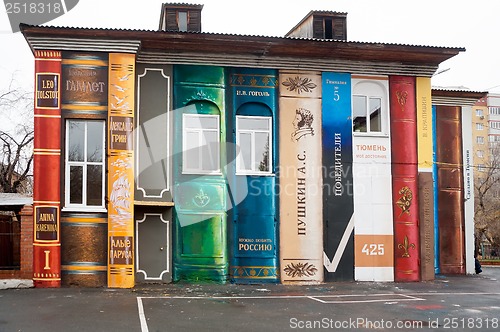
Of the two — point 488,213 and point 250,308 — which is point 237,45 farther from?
point 488,213

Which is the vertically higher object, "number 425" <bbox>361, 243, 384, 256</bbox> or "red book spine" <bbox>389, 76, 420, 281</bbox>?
"red book spine" <bbox>389, 76, 420, 281</bbox>

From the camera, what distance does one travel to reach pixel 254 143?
19.7 meters

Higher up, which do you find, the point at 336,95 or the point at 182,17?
the point at 182,17

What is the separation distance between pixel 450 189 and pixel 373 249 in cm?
571

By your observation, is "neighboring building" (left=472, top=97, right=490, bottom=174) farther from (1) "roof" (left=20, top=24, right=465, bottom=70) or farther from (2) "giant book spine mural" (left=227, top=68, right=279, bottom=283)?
(2) "giant book spine mural" (left=227, top=68, right=279, bottom=283)

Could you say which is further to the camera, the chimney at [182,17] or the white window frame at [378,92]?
the chimney at [182,17]

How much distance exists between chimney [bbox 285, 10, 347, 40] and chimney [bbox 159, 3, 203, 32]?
3868 mm

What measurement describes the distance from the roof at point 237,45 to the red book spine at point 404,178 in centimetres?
110

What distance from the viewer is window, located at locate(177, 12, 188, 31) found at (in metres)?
21.4

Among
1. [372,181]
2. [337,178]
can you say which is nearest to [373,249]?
[372,181]

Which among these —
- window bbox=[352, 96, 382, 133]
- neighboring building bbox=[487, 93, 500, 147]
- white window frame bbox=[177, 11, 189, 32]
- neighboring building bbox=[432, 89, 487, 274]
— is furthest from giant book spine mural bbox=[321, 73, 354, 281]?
neighboring building bbox=[487, 93, 500, 147]

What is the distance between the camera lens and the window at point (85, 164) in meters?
17.7

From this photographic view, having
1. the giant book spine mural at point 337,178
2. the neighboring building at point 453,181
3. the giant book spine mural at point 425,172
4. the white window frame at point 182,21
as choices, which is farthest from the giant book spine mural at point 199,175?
the neighboring building at point 453,181

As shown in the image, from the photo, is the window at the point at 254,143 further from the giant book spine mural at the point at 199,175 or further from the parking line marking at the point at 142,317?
the parking line marking at the point at 142,317
